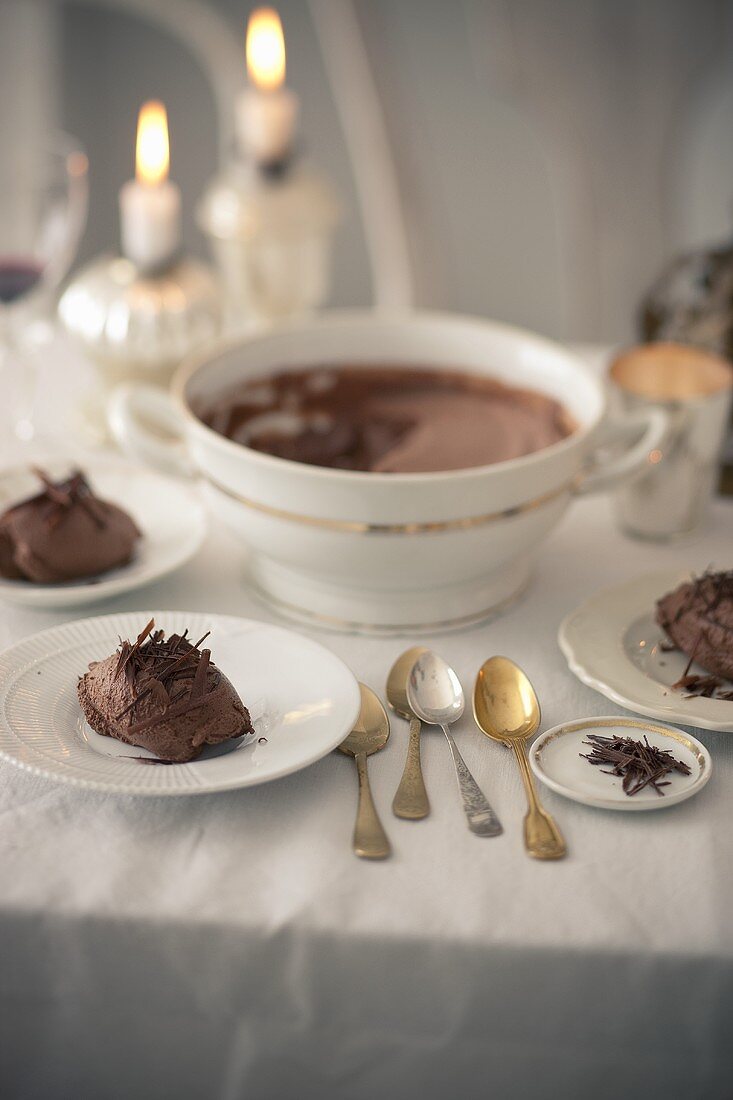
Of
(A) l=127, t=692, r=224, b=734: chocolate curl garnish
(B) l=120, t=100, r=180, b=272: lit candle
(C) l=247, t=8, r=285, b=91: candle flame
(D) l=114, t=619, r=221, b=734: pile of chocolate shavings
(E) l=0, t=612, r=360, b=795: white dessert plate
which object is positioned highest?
(C) l=247, t=8, r=285, b=91: candle flame

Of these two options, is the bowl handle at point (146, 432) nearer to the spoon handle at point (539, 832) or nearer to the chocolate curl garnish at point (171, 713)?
the chocolate curl garnish at point (171, 713)

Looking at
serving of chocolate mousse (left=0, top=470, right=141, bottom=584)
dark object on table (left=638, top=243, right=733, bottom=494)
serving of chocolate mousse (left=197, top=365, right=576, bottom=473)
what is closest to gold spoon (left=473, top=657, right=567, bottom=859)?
serving of chocolate mousse (left=197, top=365, right=576, bottom=473)

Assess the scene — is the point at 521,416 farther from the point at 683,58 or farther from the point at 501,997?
the point at 683,58

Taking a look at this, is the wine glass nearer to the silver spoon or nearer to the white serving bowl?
the white serving bowl

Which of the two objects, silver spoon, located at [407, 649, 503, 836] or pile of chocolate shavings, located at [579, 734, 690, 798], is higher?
pile of chocolate shavings, located at [579, 734, 690, 798]

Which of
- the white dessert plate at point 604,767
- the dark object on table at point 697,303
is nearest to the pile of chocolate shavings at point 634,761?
the white dessert plate at point 604,767

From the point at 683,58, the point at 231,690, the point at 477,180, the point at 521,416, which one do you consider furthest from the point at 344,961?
the point at 477,180

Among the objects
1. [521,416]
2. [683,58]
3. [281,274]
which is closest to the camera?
[521,416]
